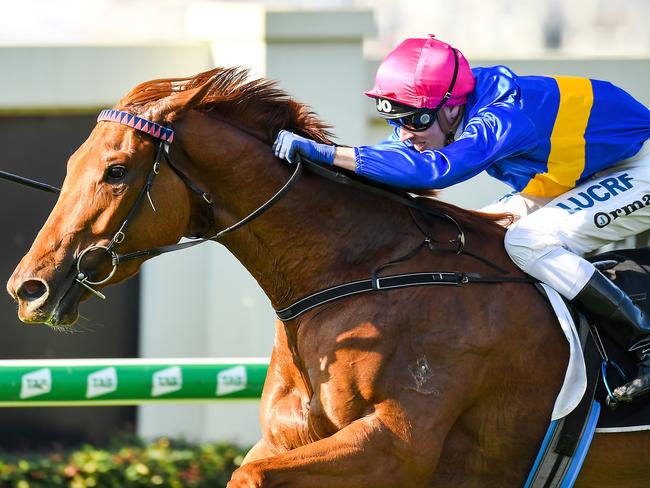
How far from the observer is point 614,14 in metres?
9.08

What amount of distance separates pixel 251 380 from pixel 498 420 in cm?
194

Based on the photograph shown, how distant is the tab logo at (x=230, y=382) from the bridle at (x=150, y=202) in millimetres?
1776

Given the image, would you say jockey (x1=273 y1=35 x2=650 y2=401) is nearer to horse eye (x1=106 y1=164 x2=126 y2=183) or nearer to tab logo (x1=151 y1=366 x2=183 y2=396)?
horse eye (x1=106 y1=164 x2=126 y2=183)

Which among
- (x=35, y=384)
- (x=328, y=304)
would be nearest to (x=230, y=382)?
(x=35, y=384)

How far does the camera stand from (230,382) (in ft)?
17.5

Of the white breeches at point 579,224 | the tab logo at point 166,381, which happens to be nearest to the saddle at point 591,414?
the white breeches at point 579,224

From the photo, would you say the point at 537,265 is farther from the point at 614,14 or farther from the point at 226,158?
the point at 614,14

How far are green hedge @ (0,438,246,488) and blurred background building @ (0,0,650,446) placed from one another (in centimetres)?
33

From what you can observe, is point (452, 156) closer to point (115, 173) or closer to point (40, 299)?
point (115, 173)

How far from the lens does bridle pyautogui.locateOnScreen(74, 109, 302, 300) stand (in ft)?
11.3

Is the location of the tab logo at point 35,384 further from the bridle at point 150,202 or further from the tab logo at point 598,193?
the tab logo at point 598,193

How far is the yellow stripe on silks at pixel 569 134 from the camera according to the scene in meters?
3.83

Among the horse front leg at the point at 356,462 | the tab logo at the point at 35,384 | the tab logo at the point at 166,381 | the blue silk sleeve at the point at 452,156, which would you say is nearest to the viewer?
the horse front leg at the point at 356,462

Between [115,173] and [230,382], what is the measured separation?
2.08 metres
